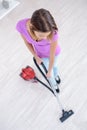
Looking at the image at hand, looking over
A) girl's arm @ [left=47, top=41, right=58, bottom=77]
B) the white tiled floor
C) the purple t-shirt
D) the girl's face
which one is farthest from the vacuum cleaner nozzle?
the girl's face

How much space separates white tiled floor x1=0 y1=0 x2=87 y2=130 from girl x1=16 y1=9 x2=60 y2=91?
0.22m

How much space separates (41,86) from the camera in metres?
2.19

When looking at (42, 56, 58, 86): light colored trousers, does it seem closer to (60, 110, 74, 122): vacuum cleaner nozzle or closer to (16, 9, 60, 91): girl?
(16, 9, 60, 91): girl

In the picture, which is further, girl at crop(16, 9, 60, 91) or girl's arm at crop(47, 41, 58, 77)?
girl's arm at crop(47, 41, 58, 77)

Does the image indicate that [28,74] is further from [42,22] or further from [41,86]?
[42,22]

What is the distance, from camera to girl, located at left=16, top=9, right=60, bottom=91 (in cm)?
143

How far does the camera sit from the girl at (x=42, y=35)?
56.2 inches

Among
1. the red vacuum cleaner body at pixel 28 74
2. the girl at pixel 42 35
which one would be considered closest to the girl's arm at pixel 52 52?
the girl at pixel 42 35

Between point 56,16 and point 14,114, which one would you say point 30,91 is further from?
point 56,16

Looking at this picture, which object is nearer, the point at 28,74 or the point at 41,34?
the point at 41,34

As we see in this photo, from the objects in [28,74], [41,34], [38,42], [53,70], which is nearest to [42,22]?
[41,34]

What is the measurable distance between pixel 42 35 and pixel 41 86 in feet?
2.50

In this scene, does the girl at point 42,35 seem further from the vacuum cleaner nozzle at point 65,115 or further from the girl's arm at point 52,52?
the vacuum cleaner nozzle at point 65,115

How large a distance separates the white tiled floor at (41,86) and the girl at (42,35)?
8.6 inches
